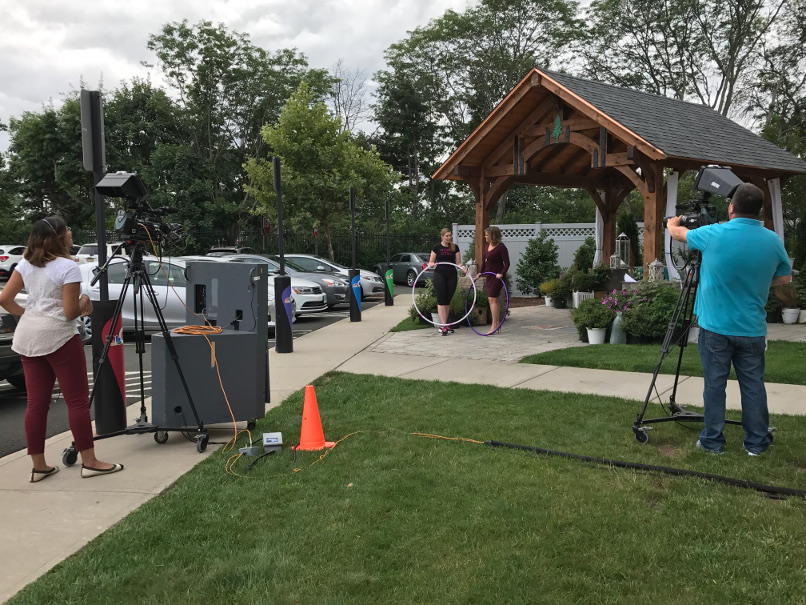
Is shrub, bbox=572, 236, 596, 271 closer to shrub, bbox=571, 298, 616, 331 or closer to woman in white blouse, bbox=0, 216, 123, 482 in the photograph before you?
shrub, bbox=571, 298, 616, 331

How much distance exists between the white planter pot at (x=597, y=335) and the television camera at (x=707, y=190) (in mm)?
4842

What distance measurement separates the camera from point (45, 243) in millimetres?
4480

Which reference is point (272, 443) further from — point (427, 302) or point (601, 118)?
point (601, 118)

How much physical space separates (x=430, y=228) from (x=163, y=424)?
98.3 feet

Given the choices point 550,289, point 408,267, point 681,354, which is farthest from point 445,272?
point 408,267

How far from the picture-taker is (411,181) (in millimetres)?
43688

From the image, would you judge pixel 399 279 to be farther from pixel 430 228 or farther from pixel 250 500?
pixel 250 500

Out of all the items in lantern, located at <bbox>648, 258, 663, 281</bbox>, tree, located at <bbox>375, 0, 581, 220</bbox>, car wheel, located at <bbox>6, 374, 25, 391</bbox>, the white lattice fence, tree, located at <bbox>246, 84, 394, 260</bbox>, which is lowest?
car wheel, located at <bbox>6, 374, 25, 391</bbox>

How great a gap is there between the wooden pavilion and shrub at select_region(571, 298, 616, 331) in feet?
4.71

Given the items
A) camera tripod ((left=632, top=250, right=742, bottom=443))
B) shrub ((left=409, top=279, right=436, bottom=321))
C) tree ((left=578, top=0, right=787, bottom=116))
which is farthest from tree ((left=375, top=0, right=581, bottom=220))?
camera tripod ((left=632, top=250, right=742, bottom=443))

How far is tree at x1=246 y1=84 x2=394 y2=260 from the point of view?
25.2m

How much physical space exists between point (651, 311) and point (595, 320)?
2.63 feet

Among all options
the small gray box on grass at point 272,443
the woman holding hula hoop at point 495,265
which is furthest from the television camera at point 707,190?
the woman holding hula hoop at point 495,265

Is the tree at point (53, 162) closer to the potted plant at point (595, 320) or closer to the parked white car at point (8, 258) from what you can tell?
the parked white car at point (8, 258)
